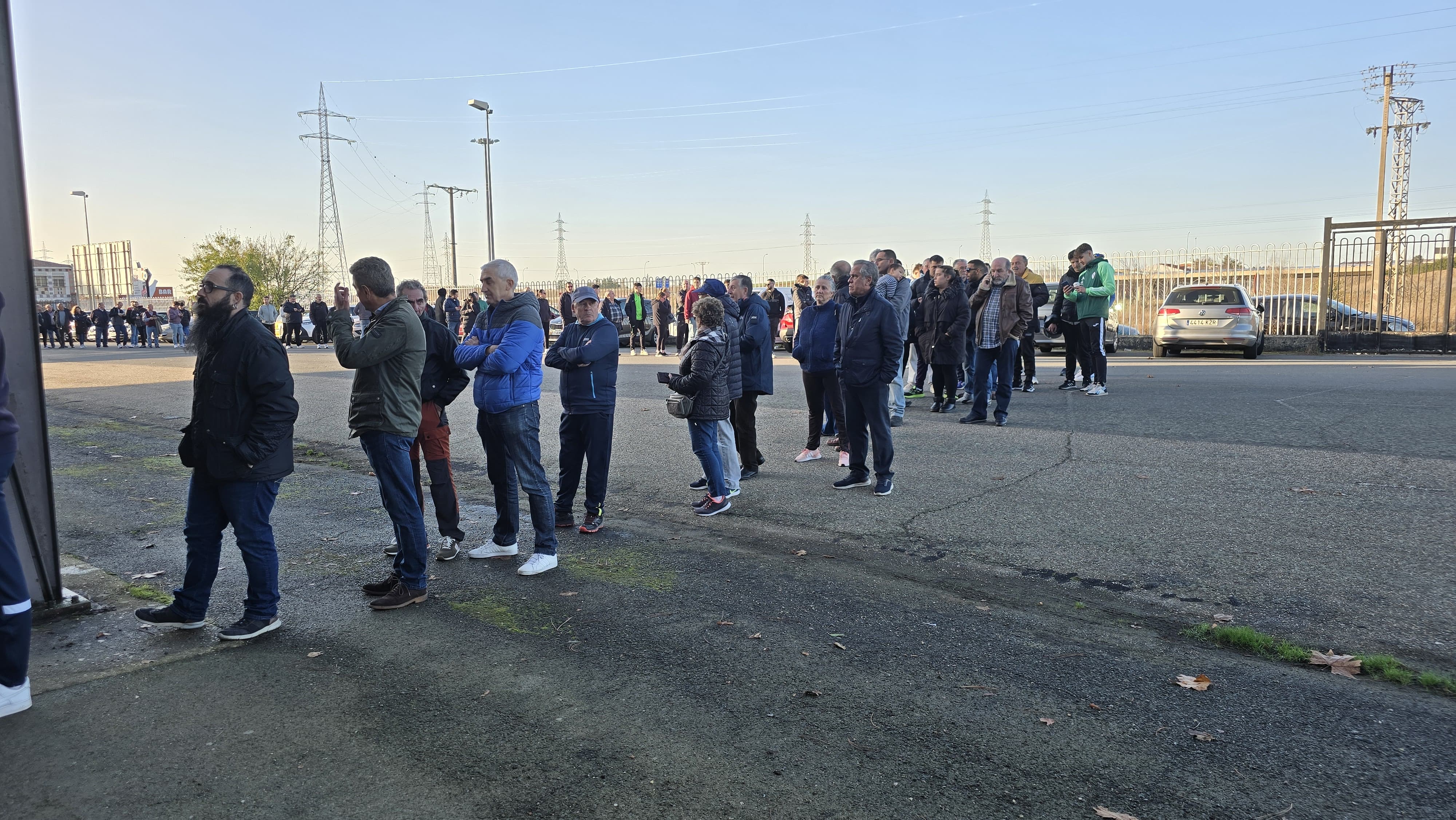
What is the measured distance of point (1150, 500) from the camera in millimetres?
7188

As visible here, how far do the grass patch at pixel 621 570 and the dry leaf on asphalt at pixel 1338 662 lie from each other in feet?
10.8

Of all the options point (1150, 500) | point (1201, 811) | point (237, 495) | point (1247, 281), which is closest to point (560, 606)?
point (237, 495)

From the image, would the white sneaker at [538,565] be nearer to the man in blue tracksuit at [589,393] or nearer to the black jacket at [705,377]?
the man in blue tracksuit at [589,393]

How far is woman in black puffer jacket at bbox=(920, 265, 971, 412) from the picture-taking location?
11508 mm

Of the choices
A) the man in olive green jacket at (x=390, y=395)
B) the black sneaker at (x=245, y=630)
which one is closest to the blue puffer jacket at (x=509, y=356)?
the man in olive green jacket at (x=390, y=395)

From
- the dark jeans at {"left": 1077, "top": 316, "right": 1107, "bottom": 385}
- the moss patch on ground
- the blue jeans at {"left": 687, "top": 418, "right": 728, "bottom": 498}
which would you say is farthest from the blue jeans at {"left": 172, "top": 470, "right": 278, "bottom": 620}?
the dark jeans at {"left": 1077, "top": 316, "right": 1107, "bottom": 385}

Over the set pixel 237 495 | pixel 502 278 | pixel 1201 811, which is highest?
pixel 502 278

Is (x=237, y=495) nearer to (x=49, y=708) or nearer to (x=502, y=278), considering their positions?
(x=49, y=708)

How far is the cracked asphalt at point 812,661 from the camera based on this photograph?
10.4 ft

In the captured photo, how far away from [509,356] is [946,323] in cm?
735

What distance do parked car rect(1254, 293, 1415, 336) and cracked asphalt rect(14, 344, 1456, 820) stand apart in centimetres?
1584

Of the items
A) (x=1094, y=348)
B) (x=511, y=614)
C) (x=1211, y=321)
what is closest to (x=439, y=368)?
(x=511, y=614)

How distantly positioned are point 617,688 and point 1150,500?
16.4 ft

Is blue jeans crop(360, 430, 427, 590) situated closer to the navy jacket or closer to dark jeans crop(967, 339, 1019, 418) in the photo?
the navy jacket
